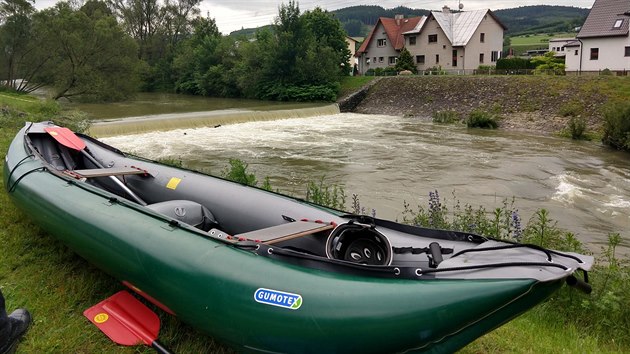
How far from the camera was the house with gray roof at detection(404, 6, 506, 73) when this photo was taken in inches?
1384

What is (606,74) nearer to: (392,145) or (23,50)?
(392,145)

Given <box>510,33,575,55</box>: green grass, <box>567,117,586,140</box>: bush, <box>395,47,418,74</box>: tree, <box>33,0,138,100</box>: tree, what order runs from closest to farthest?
1. <box>567,117,586,140</box>: bush
2. <box>33,0,138,100</box>: tree
3. <box>395,47,418,74</box>: tree
4. <box>510,33,575,55</box>: green grass

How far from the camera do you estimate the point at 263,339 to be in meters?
2.42

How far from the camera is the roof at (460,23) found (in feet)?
115

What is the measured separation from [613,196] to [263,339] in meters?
9.77

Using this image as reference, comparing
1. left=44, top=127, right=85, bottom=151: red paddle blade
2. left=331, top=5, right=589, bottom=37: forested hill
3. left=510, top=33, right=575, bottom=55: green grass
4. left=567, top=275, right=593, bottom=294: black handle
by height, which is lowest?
left=567, top=275, right=593, bottom=294: black handle

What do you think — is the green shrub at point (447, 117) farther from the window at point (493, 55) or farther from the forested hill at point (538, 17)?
the forested hill at point (538, 17)

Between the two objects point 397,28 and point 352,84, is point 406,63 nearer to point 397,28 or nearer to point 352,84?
point 352,84

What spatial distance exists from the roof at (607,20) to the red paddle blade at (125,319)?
29696mm

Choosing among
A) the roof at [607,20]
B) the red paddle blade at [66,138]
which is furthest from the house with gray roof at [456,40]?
the red paddle blade at [66,138]

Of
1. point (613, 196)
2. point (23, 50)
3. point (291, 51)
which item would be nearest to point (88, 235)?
point (613, 196)

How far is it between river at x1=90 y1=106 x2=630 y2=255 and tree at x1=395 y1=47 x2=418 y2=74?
48.3 feet

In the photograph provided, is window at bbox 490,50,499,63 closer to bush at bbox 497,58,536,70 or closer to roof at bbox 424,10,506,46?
roof at bbox 424,10,506,46

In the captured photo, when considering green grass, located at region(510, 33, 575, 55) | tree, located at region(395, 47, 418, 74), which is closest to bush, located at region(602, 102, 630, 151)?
tree, located at region(395, 47, 418, 74)
